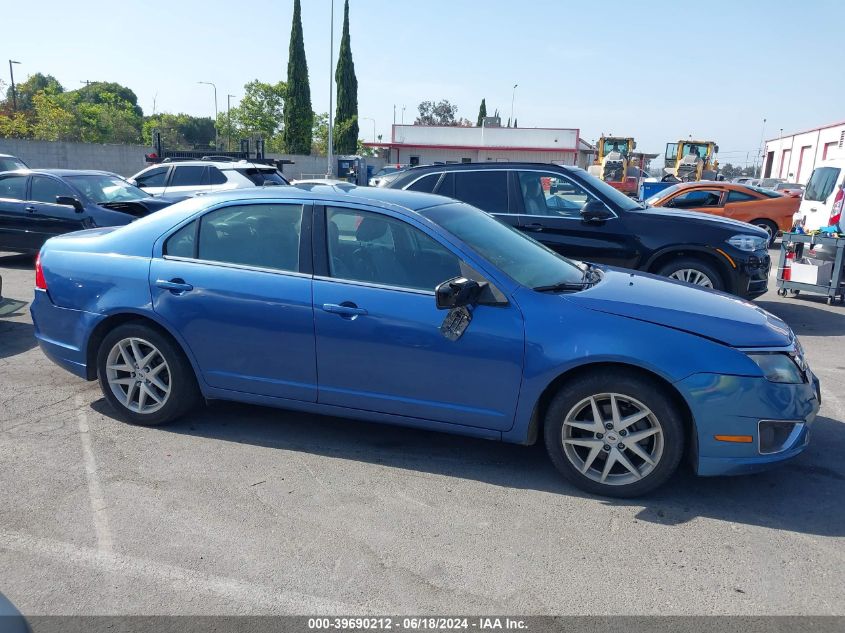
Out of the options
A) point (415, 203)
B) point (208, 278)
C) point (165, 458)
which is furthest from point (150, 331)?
point (415, 203)

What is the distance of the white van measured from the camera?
10.9 meters

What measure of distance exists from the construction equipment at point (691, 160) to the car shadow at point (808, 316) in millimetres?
24133

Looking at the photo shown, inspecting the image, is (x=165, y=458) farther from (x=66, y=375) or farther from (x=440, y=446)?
(x=66, y=375)

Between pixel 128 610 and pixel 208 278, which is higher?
pixel 208 278

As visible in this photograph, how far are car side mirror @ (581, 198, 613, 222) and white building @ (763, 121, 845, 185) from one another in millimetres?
27247

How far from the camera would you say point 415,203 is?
457cm

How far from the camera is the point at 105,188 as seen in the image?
11297mm

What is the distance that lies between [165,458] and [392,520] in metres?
1.62

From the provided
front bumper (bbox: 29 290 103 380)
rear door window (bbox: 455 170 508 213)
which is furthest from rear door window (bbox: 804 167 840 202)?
front bumper (bbox: 29 290 103 380)

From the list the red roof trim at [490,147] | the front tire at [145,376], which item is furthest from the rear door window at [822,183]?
the red roof trim at [490,147]

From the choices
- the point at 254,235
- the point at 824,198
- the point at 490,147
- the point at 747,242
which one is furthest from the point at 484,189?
the point at 490,147

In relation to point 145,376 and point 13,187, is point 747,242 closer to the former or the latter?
point 145,376

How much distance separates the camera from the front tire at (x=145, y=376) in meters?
4.63

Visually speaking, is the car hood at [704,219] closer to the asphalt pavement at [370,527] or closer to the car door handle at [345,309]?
the asphalt pavement at [370,527]
